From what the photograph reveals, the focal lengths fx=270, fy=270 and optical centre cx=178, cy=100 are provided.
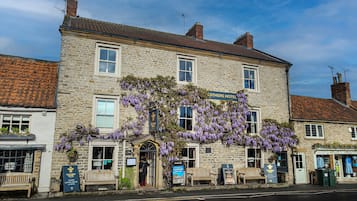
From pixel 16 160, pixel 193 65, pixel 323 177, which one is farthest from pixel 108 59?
pixel 323 177

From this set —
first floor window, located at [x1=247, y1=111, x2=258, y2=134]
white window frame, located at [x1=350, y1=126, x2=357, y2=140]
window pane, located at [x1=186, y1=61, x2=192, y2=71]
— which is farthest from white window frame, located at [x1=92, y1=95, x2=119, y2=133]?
white window frame, located at [x1=350, y1=126, x2=357, y2=140]

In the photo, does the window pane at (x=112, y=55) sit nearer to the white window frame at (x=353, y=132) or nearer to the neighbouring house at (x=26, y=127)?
the neighbouring house at (x=26, y=127)

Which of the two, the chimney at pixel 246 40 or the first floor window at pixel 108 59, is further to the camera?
the chimney at pixel 246 40

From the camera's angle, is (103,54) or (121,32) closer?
(103,54)

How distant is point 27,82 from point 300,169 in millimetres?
16594

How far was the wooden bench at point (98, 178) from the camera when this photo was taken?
12.0 metres

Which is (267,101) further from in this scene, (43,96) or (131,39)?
(43,96)

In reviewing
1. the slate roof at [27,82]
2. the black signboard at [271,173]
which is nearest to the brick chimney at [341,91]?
the black signboard at [271,173]

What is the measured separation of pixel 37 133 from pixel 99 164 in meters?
3.11

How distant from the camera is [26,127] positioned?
12.1 m

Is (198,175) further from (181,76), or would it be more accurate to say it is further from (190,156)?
(181,76)

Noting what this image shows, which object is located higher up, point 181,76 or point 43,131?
point 181,76

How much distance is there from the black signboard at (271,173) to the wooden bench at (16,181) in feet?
38.8

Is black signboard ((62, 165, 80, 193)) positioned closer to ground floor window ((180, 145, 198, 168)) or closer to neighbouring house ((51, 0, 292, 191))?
neighbouring house ((51, 0, 292, 191))
